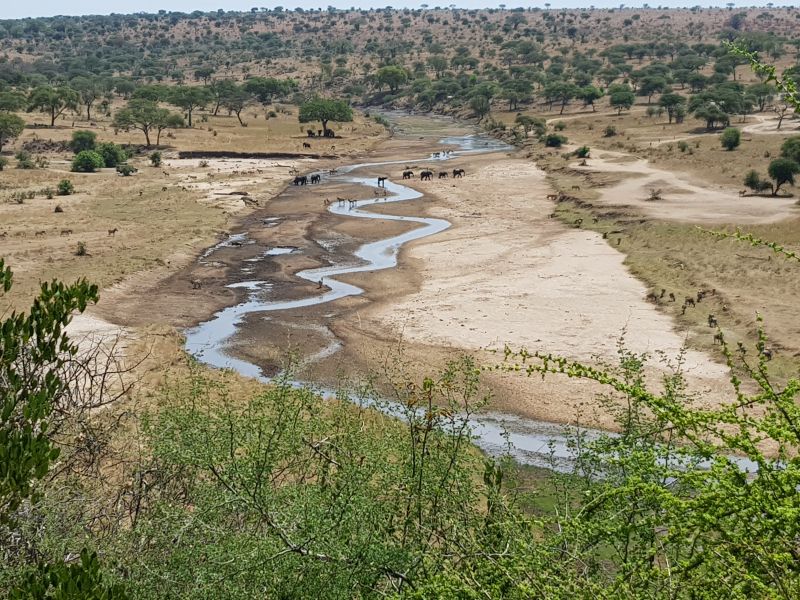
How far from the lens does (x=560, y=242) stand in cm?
4856

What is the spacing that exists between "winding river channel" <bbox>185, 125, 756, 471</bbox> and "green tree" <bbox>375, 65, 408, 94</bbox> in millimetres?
76949

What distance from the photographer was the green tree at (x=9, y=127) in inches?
2975

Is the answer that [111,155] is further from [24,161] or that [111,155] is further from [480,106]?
[480,106]

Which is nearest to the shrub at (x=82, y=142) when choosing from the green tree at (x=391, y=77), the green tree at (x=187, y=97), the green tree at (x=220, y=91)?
the green tree at (x=187, y=97)

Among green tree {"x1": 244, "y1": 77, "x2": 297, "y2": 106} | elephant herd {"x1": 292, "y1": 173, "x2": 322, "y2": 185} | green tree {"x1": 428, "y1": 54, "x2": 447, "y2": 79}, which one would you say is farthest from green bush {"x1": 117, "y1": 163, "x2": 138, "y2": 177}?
green tree {"x1": 428, "y1": 54, "x2": 447, "y2": 79}

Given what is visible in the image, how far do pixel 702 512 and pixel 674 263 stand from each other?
3682 cm

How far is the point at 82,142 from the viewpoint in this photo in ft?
258

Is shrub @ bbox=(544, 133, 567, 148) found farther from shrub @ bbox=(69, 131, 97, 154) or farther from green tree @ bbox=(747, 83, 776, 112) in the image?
shrub @ bbox=(69, 131, 97, 154)

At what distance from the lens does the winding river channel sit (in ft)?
75.6

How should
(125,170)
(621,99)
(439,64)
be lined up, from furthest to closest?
1. (439,64)
2. (621,99)
3. (125,170)

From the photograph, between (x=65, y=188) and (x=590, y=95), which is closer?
(x=65, y=188)

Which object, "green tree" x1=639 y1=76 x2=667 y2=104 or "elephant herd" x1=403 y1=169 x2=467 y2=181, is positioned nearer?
"elephant herd" x1=403 y1=169 x2=467 y2=181

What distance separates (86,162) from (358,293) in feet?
145

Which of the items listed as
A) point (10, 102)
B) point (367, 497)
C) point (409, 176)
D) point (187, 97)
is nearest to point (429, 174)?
point (409, 176)
